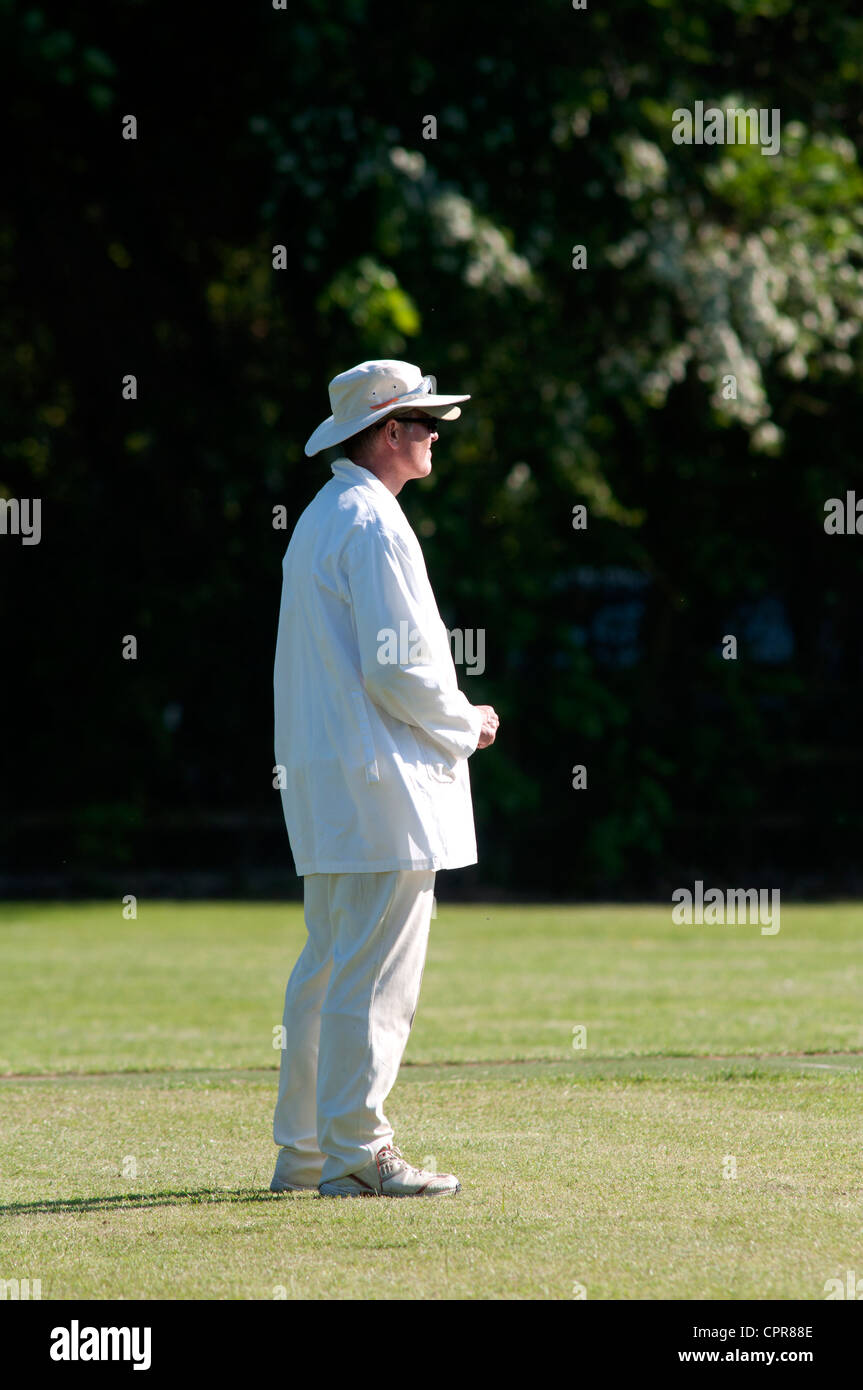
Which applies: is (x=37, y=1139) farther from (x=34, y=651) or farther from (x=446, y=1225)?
(x=34, y=651)

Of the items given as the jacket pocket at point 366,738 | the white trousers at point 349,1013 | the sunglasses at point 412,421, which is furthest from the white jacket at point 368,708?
the sunglasses at point 412,421

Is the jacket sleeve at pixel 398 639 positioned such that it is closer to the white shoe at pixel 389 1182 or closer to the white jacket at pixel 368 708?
the white jacket at pixel 368 708

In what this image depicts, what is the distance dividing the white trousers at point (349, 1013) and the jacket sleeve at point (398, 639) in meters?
0.45

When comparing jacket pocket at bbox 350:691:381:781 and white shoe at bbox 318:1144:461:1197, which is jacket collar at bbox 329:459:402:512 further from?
white shoe at bbox 318:1144:461:1197

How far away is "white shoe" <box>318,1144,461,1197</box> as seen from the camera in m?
5.01

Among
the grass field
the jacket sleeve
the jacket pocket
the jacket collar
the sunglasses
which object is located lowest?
the grass field

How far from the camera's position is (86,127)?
15.4 meters

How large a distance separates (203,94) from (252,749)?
627 cm

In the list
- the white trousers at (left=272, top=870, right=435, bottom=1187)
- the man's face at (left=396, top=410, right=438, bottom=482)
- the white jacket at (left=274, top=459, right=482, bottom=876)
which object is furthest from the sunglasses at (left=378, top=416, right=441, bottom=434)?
the white trousers at (left=272, top=870, right=435, bottom=1187)

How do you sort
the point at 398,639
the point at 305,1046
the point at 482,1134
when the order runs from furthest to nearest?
the point at 482,1134, the point at 305,1046, the point at 398,639

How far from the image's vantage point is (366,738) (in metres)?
5.08

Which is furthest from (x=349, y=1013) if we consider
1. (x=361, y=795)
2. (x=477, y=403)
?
(x=477, y=403)

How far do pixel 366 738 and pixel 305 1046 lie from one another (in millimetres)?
908

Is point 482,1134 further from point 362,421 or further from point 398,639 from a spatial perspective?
point 362,421
